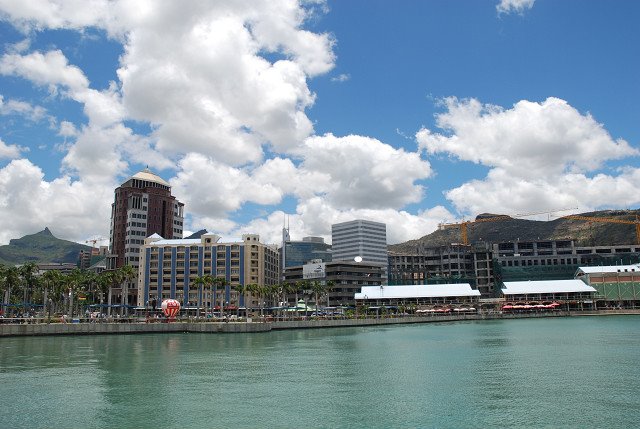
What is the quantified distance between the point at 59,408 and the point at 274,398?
17270 mm

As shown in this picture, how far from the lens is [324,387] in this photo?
54094 millimetres

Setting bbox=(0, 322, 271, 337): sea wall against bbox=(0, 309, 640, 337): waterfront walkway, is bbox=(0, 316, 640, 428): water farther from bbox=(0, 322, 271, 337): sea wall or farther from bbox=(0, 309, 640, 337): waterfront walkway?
bbox=(0, 309, 640, 337): waterfront walkway

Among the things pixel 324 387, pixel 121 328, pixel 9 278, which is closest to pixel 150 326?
pixel 121 328

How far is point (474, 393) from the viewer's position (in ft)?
165

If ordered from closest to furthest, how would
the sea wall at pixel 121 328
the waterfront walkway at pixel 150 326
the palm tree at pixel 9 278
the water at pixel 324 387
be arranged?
the water at pixel 324 387
the sea wall at pixel 121 328
the waterfront walkway at pixel 150 326
the palm tree at pixel 9 278

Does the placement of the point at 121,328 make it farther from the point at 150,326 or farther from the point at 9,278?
the point at 9,278

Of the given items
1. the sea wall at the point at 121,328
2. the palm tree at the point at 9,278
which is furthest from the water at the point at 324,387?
the palm tree at the point at 9,278

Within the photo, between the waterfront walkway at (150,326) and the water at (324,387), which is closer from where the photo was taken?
the water at (324,387)

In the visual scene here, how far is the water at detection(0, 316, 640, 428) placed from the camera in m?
41.4

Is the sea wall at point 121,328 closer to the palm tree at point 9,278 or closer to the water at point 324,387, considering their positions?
the water at point 324,387

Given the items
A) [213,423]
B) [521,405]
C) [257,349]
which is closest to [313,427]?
[213,423]

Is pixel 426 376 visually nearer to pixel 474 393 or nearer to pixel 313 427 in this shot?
pixel 474 393

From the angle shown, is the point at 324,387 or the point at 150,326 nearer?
the point at 324,387

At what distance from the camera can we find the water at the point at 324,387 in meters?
41.4
